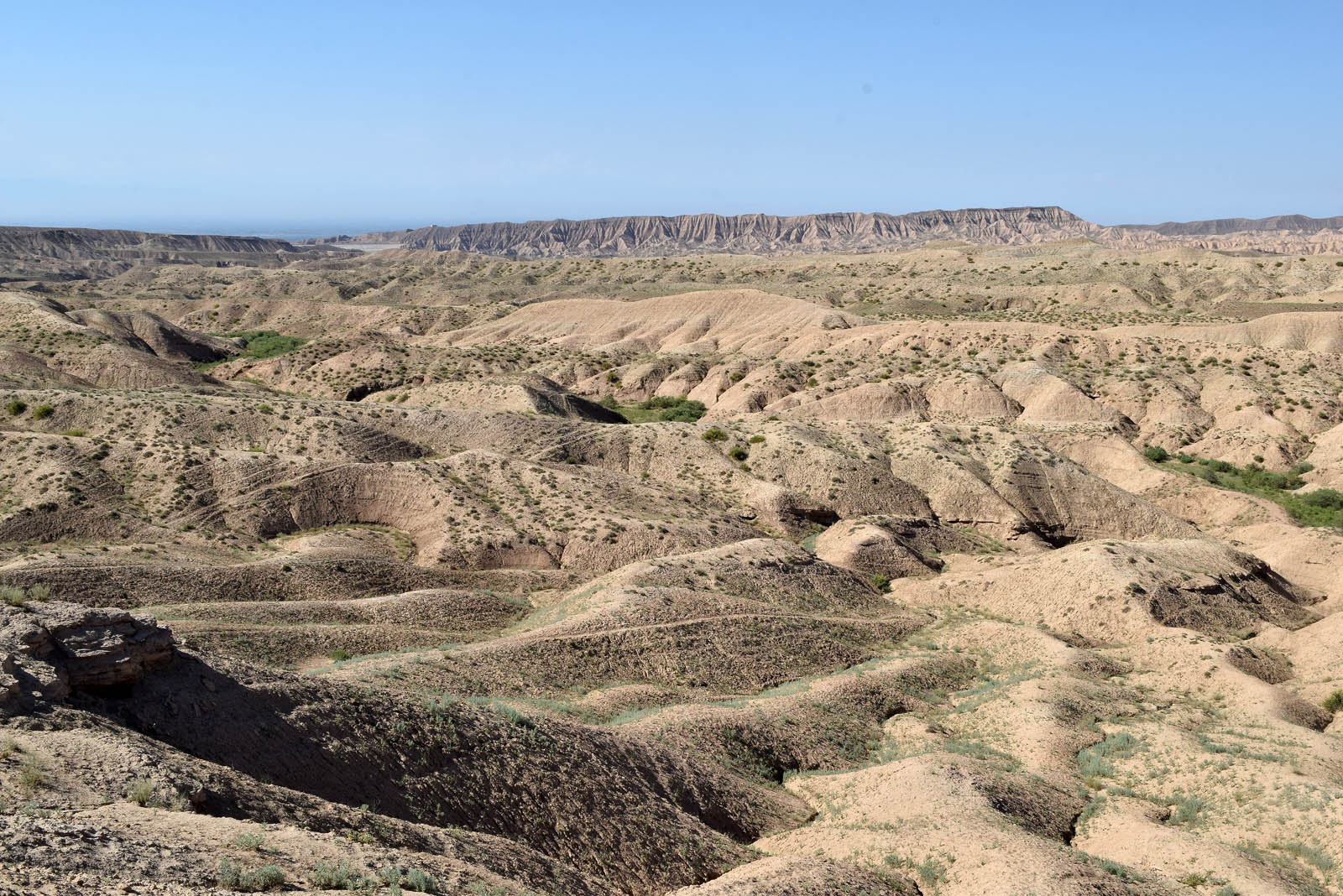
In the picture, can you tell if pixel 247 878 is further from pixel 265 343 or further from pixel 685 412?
pixel 265 343

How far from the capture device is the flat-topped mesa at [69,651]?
13844mm

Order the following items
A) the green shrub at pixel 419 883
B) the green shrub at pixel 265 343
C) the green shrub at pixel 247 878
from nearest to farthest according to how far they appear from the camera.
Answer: the green shrub at pixel 247 878
the green shrub at pixel 419 883
the green shrub at pixel 265 343

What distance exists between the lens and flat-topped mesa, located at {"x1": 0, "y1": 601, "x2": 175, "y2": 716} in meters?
13.8

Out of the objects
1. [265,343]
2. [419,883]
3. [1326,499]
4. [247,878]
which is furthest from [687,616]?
[265,343]

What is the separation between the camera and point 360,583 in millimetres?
31234

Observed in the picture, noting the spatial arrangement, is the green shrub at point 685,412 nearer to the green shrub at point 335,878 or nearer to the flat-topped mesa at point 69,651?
the flat-topped mesa at point 69,651

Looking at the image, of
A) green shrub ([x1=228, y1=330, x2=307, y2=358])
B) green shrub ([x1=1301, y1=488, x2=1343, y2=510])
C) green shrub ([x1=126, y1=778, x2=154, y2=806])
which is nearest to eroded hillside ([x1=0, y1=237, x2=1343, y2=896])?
green shrub ([x1=126, y1=778, x2=154, y2=806])

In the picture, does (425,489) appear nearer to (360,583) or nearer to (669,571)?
(360,583)

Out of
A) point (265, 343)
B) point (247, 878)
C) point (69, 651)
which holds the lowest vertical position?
point (265, 343)

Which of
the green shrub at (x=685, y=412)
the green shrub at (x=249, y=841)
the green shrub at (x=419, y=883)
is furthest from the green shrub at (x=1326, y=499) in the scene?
the green shrub at (x=249, y=841)

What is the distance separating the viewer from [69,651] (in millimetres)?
14828

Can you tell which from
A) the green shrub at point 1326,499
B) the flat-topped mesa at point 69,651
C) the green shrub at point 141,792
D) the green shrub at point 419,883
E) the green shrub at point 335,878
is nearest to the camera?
the green shrub at point 335,878

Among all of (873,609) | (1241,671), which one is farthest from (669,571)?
(1241,671)

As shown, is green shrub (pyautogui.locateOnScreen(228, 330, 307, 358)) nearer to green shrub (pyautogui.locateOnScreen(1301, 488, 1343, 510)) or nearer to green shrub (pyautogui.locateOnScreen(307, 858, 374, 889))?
green shrub (pyautogui.locateOnScreen(1301, 488, 1343, 510))
